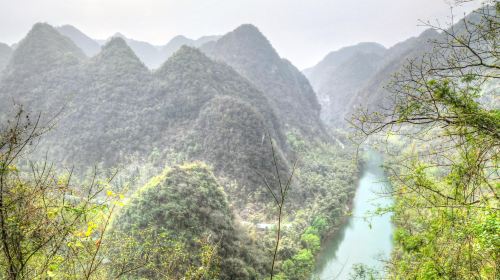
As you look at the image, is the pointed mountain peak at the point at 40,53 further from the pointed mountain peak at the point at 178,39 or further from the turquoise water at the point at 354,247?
the pointed mountain peak at the point at 178,39

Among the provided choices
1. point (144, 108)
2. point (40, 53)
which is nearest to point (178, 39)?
point (40, 53)

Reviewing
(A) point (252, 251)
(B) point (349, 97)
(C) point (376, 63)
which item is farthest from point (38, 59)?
(C) point (376, 63)

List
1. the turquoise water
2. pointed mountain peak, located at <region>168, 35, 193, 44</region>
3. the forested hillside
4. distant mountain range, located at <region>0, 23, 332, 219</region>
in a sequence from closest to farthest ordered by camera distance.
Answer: the forested hillside → the turquoise water → distant mountain range, located at <region>0, 23, 332, 219</region> → pointed mountain peak, located at <region>168, 35, 193, 44</region>

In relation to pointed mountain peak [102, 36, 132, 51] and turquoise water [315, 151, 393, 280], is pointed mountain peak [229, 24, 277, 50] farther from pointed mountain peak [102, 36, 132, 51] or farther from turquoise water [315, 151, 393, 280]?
turquoise water [315, 151, 393, 280]

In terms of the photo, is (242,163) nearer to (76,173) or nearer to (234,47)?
(76,173)

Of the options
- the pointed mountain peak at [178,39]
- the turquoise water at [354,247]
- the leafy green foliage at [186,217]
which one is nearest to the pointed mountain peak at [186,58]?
the turquoise water at [354,247]

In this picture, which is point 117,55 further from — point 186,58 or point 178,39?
point 178,39

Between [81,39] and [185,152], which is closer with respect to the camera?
[185,152]

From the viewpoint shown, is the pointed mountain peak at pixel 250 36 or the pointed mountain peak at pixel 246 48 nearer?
the pointed mountain peak at pixel 246 48

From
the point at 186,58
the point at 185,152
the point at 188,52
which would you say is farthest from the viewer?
the point at 188,52

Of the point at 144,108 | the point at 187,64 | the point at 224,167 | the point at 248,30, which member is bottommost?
the point at 224,167

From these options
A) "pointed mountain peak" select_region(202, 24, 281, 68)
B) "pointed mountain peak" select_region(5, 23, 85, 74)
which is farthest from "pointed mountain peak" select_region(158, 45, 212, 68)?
"pointed mountain peak" select_region(202, 24, 281, 68)
